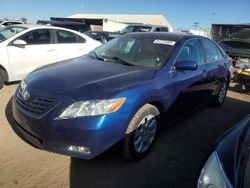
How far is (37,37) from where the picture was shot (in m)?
7.04

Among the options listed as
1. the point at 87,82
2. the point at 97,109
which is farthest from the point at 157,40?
the point at 97,109

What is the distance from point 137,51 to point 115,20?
49.0m

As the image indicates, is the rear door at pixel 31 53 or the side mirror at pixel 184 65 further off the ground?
the side mirror at pixel 184 65

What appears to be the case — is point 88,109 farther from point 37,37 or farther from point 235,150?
point 37,37

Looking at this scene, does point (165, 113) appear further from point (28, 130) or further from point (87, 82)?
point (28, 130)

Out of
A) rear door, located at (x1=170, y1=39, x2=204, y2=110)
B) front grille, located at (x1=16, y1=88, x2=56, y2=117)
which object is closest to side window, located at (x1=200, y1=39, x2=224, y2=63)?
rear door, located at (x1=170, y1=39, x2=204, y2=110)

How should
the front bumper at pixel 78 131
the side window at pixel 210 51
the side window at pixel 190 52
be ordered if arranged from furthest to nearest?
the side window at pixel 210 51
the side window at pixel 190 52
the front bumper at pixel 78 131

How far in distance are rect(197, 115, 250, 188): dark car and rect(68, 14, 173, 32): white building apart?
30.5 meters

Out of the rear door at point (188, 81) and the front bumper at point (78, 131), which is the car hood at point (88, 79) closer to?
the front bumper at point (78, 131)

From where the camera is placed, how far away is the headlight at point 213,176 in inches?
74.6

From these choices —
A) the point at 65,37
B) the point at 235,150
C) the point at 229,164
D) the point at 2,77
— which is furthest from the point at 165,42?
the point at 65,37

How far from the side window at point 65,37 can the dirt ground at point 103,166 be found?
3.54 m

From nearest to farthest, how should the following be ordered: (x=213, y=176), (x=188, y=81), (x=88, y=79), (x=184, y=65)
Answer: (x=213, y=176) < (x=88, y=79) < (x=184, y=65) < (x=188, y=81)

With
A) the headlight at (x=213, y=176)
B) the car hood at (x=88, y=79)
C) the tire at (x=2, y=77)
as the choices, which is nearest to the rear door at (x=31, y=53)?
the tire at (x=2, y=77)
